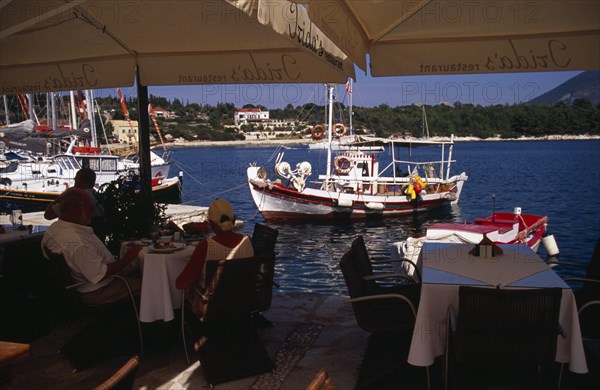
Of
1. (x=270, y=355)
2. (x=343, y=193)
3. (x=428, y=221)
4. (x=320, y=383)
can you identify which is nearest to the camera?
(x=320, y=383)

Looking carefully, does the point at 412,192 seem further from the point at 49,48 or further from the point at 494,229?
the point at 49,48

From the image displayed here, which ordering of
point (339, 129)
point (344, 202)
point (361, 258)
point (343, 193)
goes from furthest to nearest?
point (339, 129)
point (343, 193)
point (344, 202)
point (361, 258)

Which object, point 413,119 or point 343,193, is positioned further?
point 413,119

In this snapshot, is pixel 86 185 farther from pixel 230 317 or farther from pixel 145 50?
pixel 230 317

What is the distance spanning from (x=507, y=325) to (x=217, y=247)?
1823 millimetres

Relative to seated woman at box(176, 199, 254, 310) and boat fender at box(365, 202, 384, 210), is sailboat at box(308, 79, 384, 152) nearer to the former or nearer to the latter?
boat fender at box(365, 202, 384, 210)

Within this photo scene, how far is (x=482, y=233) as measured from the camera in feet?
33.4

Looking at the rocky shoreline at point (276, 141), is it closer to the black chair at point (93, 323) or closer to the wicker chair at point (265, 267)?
the wicker chair at point (265, 267)

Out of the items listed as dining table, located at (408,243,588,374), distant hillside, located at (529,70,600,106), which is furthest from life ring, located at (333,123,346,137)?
distant hillside, located at (529,70,600,106)

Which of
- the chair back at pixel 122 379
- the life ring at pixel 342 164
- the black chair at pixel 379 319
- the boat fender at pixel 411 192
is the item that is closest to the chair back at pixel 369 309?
the black chair at pixel 379 319

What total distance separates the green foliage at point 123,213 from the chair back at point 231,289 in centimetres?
192

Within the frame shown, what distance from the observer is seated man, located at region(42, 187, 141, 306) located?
12.1 ft

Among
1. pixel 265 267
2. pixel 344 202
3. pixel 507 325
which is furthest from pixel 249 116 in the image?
pixel 507 325

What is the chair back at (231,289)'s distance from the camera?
3.47 meters
